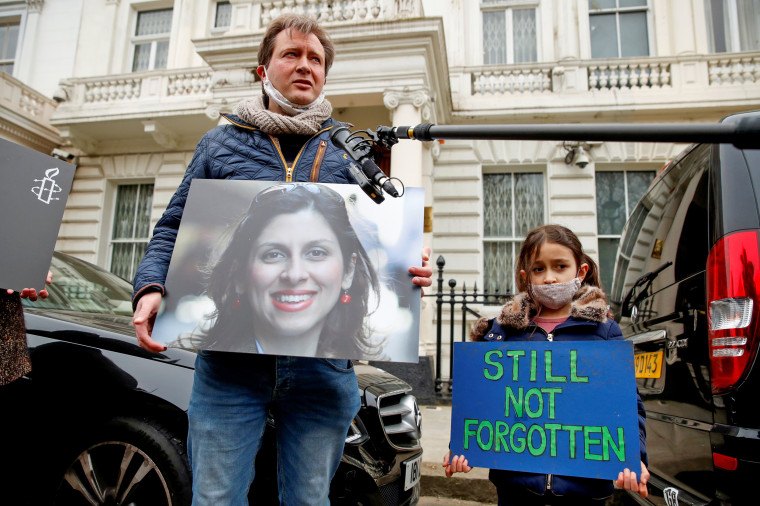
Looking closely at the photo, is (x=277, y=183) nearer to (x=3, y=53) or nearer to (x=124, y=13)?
(x=124, y=13)

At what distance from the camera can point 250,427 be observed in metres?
1.49

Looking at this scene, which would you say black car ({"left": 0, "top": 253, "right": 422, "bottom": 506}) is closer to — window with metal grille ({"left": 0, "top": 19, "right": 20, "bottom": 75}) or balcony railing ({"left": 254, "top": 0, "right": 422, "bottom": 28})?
balcony railing ({"left": 254, "top": 0, "right": 422, "bottom": 28})

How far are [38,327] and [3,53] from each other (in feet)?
51.3

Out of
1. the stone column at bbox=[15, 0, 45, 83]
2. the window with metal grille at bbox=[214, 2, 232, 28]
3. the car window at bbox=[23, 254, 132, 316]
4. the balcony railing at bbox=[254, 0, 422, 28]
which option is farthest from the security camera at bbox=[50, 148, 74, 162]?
the car window at bbox=[23, 254, 132, 316]

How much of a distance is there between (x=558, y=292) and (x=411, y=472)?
131 centimetres

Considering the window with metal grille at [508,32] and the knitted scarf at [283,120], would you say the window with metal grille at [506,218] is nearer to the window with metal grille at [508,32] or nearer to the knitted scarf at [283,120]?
the window with metal grille at [508,32]

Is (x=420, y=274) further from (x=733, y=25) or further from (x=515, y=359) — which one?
(x=733, y=25)

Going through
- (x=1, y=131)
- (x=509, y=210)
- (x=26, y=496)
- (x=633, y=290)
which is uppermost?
(x=1, y=131)

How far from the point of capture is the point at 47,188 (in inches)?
74.8

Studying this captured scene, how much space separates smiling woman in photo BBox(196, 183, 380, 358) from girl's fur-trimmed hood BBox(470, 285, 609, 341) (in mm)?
758

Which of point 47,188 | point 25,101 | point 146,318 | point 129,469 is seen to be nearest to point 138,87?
point 25,101

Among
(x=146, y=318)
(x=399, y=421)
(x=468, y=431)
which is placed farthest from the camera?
(x=399, y=421)

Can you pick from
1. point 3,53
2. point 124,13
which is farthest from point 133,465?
point 3,53

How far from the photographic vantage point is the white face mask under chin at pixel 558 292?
193 cm
